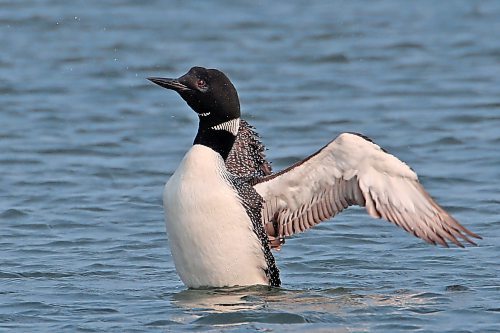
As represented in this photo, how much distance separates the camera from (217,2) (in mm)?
21391

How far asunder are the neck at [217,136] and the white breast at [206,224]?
0.23ft

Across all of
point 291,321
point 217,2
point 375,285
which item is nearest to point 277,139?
point 375,285

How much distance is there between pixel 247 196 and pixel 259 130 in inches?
228

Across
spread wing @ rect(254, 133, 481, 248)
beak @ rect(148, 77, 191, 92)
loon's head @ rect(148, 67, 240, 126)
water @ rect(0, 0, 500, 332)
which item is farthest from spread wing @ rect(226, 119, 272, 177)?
beak @ rect(148, 77, 191, 92)

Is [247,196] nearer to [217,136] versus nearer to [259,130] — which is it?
[217,136]

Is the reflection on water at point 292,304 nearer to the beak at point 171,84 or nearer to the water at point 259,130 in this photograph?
the water at point 259,130

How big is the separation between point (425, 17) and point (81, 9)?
5.21m

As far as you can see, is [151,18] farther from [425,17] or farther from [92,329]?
[92,329]

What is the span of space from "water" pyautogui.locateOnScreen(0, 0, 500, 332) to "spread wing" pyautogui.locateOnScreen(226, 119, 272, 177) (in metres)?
0.73

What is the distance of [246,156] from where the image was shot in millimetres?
9578

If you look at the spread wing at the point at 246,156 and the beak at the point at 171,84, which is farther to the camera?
the spread wing at the point at 246,156

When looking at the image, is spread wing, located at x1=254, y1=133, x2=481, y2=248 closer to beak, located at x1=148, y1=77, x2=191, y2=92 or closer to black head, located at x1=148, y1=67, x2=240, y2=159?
black head, located at x1=148, y1=67, x2=240, y2=159

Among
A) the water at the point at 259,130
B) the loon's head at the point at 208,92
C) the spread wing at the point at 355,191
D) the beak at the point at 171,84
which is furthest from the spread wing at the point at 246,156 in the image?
the beak at the point at 171,84

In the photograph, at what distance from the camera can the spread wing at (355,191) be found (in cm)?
850
